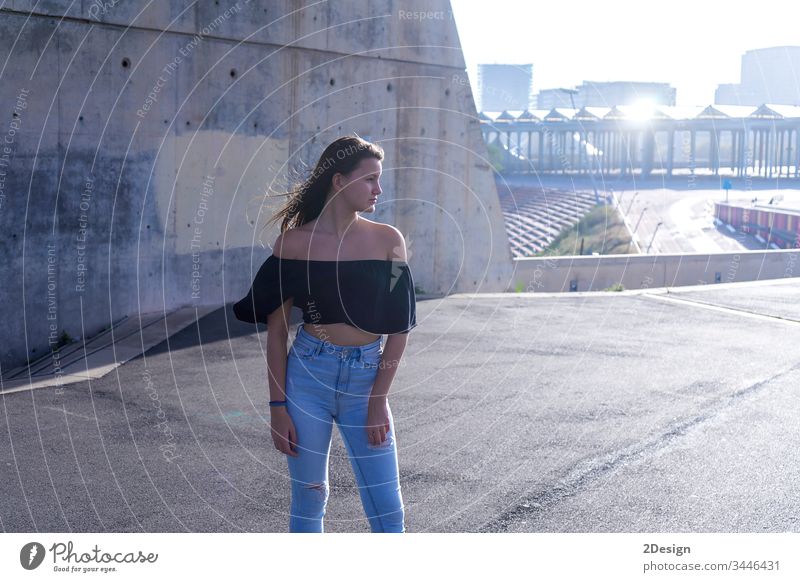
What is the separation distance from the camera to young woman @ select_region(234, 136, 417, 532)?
170 inches

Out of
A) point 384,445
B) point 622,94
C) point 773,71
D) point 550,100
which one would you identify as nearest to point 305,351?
point 384,445

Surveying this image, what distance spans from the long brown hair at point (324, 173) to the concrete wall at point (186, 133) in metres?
6.43

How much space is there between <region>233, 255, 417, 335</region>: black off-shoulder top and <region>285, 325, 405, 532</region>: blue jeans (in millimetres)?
112

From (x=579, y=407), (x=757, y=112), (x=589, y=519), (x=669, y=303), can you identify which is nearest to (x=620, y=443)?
(x=579, y=407)

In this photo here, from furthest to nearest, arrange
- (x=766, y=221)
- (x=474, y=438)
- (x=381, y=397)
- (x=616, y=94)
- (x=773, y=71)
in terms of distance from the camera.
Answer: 1. (x=616, y=94)
2. (x=766, y=221)
3. (x=773, y=71)
4. (x=474, y=438)
5. (x=381, y=397)

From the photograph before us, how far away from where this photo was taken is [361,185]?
4.34 m

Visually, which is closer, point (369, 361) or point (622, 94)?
point (369, 361)

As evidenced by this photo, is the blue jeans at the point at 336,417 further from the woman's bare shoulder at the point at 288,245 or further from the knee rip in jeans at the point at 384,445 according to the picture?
the woman's bare shoulder at the point at 288,245

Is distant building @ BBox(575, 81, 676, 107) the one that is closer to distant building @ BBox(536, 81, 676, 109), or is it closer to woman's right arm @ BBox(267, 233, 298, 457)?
distant building @ BBox(536, 81, 676, 109)

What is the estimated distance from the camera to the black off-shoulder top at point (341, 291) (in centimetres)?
432

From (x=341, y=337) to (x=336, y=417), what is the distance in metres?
0.35

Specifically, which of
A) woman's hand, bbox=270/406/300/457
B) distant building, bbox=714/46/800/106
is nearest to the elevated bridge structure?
distant building, bbox=714/46/800/106

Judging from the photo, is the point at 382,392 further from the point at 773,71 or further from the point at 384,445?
the point at 773,71
